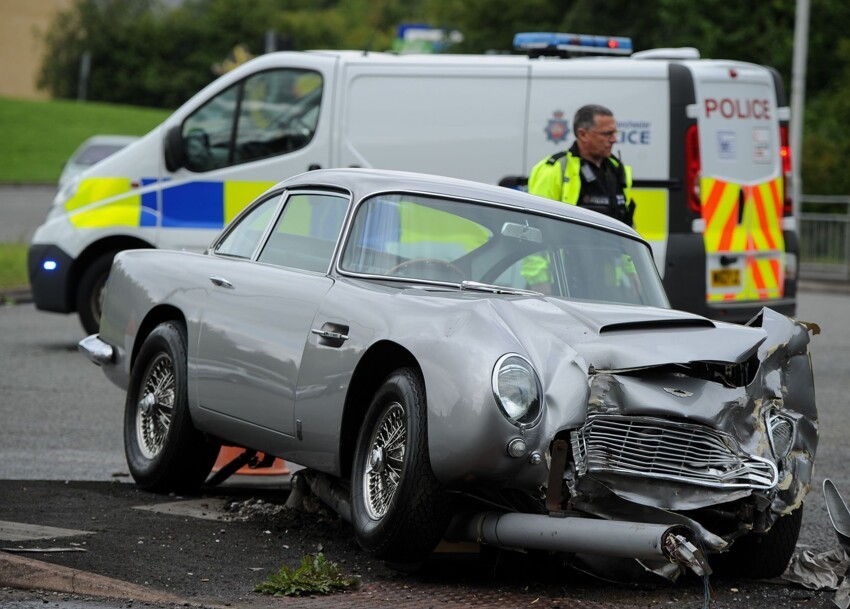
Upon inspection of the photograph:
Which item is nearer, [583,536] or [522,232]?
[583,536]

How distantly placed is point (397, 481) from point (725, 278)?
737cm

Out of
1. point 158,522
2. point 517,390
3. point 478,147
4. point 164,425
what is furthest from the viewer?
point 478,147

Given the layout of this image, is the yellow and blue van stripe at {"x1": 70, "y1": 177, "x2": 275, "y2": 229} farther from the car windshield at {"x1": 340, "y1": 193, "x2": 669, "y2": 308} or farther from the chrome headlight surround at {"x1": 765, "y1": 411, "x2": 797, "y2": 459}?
the chrome headlight surround at {"x1": 765, "y1": 411, "x2": 797, "y2": 459}

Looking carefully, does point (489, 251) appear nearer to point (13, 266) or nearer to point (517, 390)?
point (517, 390)

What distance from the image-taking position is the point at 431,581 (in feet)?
18.8

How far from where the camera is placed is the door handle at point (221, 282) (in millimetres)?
7086

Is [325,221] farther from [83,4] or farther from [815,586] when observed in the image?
[83,4]

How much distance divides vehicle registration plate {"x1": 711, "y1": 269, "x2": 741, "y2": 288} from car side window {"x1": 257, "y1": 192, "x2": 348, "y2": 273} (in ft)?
19.1

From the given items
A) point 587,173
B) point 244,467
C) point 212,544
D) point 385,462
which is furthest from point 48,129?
point 385,462

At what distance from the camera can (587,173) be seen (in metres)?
8.80

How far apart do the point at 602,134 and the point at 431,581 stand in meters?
3.78

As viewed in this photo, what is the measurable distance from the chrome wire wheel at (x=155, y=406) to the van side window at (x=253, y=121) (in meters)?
5.59

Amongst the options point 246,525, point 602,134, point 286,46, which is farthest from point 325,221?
point 286,46

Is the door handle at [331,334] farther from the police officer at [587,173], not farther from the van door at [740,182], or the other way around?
the van door at [740,182]
